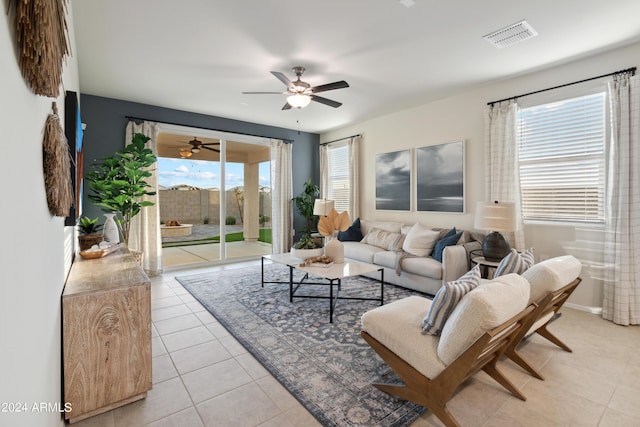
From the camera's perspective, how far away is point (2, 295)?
0.65 metres

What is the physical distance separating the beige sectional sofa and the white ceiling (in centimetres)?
216

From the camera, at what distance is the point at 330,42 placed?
3.01m

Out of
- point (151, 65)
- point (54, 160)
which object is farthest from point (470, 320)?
→ point (151, 65)

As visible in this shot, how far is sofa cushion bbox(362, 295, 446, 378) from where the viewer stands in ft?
5.59

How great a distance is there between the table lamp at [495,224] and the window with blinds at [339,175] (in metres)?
3.30

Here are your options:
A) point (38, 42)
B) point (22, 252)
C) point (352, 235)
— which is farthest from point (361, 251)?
point (38, 42)

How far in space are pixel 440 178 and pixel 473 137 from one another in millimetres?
755

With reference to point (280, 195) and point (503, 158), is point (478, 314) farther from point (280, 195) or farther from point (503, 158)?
point (280, 195)

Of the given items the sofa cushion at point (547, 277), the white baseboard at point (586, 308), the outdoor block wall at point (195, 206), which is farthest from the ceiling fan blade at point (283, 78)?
the white baseboard at point (586, 308)

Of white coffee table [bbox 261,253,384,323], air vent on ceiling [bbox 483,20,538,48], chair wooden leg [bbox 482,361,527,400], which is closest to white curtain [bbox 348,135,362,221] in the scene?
white coffee table [bbox 261,253,384,323]

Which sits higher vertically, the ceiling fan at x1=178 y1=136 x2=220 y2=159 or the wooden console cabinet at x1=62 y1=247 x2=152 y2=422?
the ceiling fan at x1=178 y1=136 x2=220 y2=159

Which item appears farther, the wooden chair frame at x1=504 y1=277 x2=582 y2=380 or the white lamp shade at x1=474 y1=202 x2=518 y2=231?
the white lamp shade at x1=474 y1=202 x2=518 y2=231

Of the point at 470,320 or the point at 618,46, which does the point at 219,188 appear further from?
the point at 618,46

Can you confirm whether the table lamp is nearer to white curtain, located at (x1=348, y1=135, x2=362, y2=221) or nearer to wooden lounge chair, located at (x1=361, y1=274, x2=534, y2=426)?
wooden lounge chair, located at (x1=361, y1=274, x2=534, y2=426)
